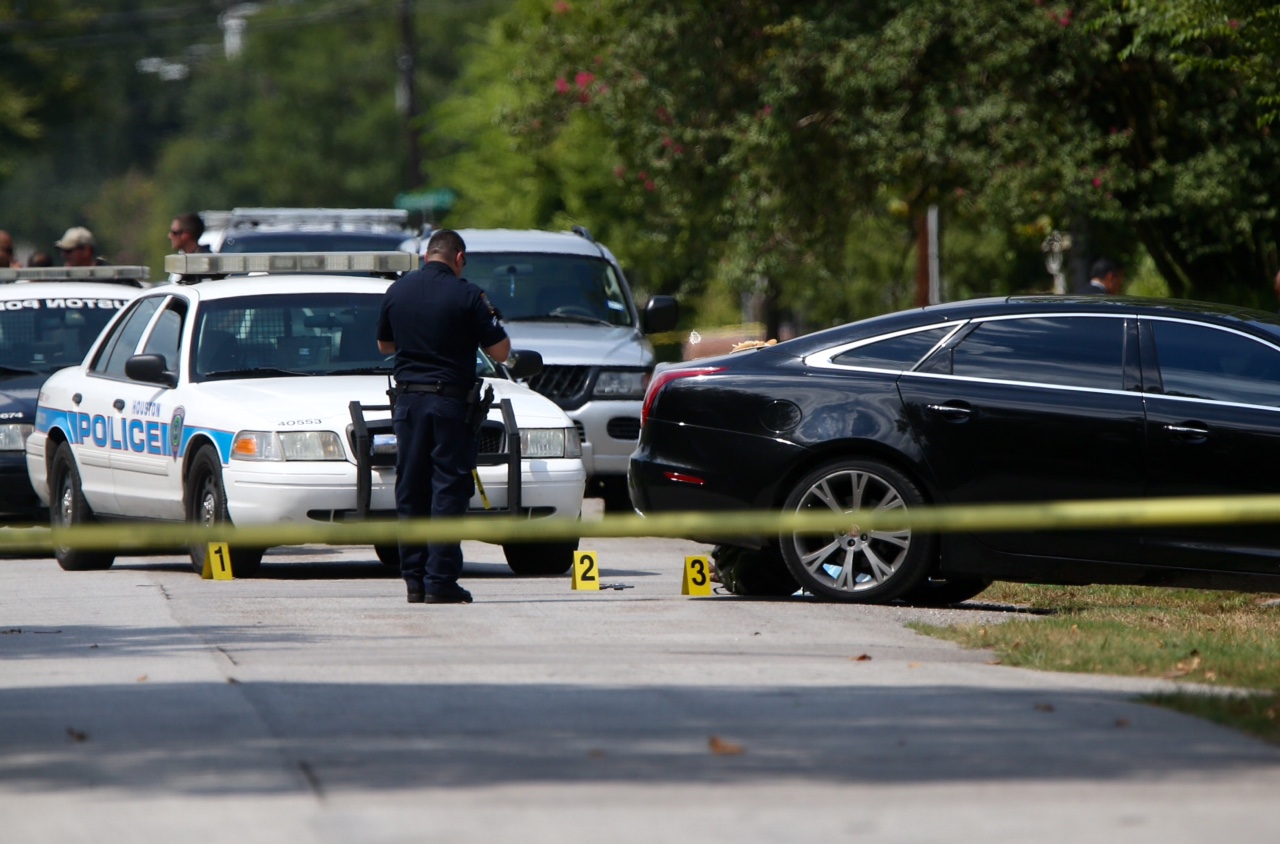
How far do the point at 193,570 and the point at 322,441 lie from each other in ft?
5.28

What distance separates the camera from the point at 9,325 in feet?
50.0

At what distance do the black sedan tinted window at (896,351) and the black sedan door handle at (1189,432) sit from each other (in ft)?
3.78

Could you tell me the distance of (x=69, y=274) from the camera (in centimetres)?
1645

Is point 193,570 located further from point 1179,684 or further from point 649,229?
point 649,229

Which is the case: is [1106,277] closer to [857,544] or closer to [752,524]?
[857,544]

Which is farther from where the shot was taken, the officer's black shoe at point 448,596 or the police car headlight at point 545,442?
the police car headlight at point 545,442

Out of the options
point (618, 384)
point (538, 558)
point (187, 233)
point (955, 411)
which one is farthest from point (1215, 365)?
point (187, 233)

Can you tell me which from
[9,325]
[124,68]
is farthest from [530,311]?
[124,68]

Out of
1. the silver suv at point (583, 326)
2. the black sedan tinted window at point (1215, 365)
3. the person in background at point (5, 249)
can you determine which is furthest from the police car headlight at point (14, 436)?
the black sedan tinted window at point (1215, 365)

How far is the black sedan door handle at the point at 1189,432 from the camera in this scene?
390 inches

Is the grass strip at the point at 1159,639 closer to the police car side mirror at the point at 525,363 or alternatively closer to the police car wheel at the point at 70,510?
the police car side mirror at the point at 525,363

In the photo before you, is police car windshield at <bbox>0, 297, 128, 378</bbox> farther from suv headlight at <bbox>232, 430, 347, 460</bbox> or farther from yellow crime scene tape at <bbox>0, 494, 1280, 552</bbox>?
yellow crime scene tape at <bbox>0, 494, 1280, 552</bbox>

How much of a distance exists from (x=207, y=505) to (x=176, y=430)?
52 cm

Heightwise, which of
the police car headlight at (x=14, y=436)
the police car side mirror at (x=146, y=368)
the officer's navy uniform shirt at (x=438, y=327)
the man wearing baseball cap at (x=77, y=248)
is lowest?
the police car headlight at (x=14, y=436)
